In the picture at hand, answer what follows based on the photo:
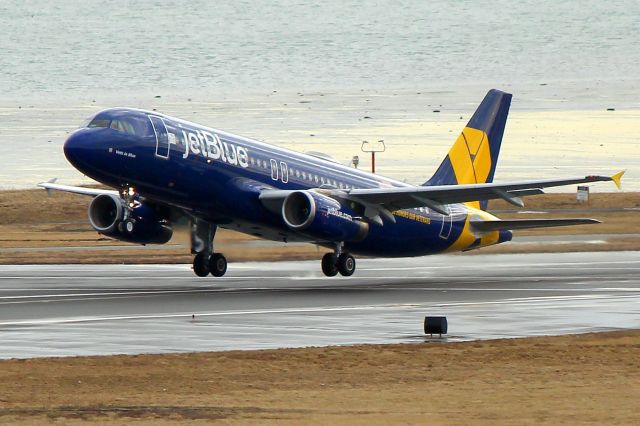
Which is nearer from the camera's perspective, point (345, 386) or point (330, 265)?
point (345, 386)

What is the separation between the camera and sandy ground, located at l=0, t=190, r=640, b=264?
6328cm

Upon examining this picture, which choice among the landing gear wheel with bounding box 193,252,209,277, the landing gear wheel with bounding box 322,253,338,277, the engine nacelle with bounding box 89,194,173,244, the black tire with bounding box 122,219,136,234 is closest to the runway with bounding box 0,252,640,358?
the landing gear wheel with bounding box 193,252,209,277

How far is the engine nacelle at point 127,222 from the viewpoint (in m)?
49.9

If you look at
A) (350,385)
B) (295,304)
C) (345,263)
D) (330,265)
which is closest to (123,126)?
(295,304)

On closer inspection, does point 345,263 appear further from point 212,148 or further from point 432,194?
point 212,148

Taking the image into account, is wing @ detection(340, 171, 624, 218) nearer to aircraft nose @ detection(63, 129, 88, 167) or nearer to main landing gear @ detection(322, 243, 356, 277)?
main landing gear @ detection(322, 243, 356, 277)

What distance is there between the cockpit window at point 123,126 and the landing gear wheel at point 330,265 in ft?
29.0

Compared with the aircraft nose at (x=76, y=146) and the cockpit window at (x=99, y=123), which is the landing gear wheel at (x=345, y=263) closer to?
the cockpit window at (x=99, y=123)

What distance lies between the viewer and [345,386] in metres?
25.9

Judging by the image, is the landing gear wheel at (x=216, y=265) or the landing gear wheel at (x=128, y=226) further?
the landing gear wheel at (x=216, y=265)

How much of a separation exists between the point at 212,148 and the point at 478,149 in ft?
47.9

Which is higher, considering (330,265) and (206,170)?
(206,170)

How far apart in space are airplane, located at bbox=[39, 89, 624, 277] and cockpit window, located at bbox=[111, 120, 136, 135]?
0.03 m

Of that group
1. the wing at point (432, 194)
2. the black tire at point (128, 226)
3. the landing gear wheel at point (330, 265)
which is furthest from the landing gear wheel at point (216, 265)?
the wing at point (432, 194)
